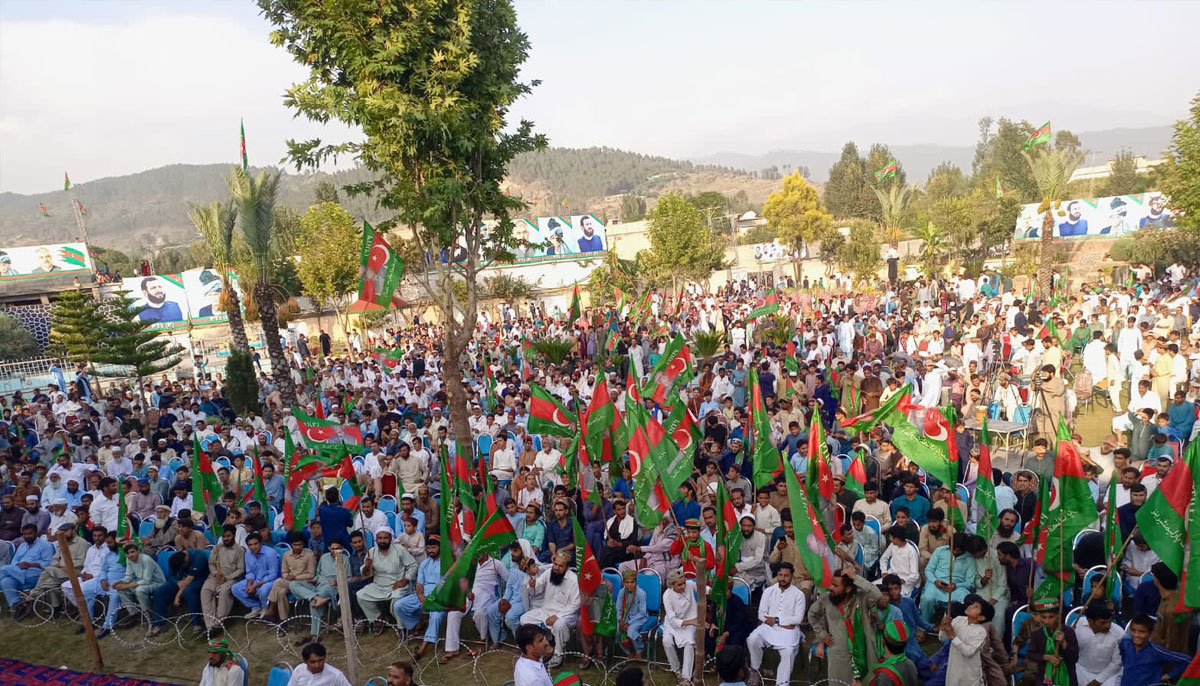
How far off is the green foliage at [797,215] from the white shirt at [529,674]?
4882cm

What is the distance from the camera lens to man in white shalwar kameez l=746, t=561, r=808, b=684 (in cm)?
648

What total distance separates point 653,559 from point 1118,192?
206ft

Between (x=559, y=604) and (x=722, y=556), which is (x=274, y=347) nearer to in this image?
(x=559, y=604)

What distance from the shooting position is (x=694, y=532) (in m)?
7.02

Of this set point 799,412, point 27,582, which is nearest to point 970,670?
point 799,412

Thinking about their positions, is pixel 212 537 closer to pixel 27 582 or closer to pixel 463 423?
pixel 27 582

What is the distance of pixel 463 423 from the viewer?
1152 centimetres

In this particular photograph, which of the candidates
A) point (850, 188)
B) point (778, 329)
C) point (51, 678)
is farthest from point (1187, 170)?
point (850, 188)

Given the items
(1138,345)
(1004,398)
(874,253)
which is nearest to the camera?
(1004,398)

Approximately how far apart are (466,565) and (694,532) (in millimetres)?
2089

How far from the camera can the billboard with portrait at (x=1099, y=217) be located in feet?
125

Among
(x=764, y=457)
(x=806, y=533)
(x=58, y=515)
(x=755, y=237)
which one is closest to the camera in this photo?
(x=806, y=533)

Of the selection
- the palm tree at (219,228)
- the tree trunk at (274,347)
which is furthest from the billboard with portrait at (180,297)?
the tree trunk at (274,347)

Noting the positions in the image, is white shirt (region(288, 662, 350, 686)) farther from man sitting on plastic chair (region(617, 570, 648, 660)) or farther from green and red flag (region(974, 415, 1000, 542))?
green and red flag (region(974, 415, 1000, 542))
